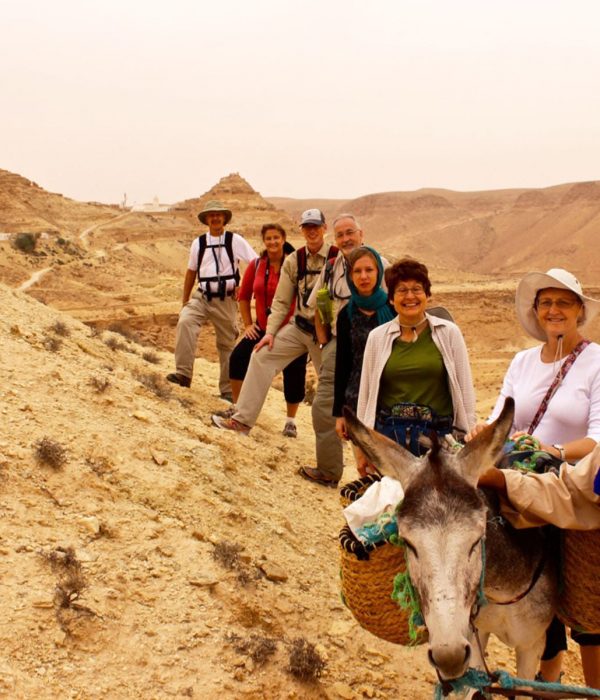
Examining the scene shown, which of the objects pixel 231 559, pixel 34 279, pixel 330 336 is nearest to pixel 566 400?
pixel 231 559

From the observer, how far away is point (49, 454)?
181 inches

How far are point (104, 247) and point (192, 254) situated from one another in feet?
154

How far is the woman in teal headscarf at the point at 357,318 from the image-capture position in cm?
457

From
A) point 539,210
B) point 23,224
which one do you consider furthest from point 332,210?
point 23,224

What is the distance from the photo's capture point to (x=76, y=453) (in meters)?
4.88

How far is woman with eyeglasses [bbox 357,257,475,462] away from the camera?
393 cm

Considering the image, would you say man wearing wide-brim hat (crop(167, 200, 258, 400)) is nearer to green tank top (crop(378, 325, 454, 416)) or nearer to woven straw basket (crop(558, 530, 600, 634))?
green tank top (crop(378, 325, 454, 416))

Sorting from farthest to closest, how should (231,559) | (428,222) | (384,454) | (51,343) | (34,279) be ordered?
(428,222)
(34,279)
(51,343)
(231,559)
(384,454)

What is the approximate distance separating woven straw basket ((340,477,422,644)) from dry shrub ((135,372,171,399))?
4.64m

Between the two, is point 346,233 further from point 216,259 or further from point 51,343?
point 51,343

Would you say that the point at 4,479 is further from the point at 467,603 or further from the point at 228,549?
the point at 467,603

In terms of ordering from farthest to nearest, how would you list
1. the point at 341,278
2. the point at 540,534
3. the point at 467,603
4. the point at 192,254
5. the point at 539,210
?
the point at 539,210 → the point at 192,254 → the point at 341,278 → the point at 540,534 → the point at 467,603

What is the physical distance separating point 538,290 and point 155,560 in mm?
2862

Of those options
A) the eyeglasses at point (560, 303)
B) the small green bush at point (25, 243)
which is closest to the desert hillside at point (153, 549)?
the eyeglasses at point (560, 303)
